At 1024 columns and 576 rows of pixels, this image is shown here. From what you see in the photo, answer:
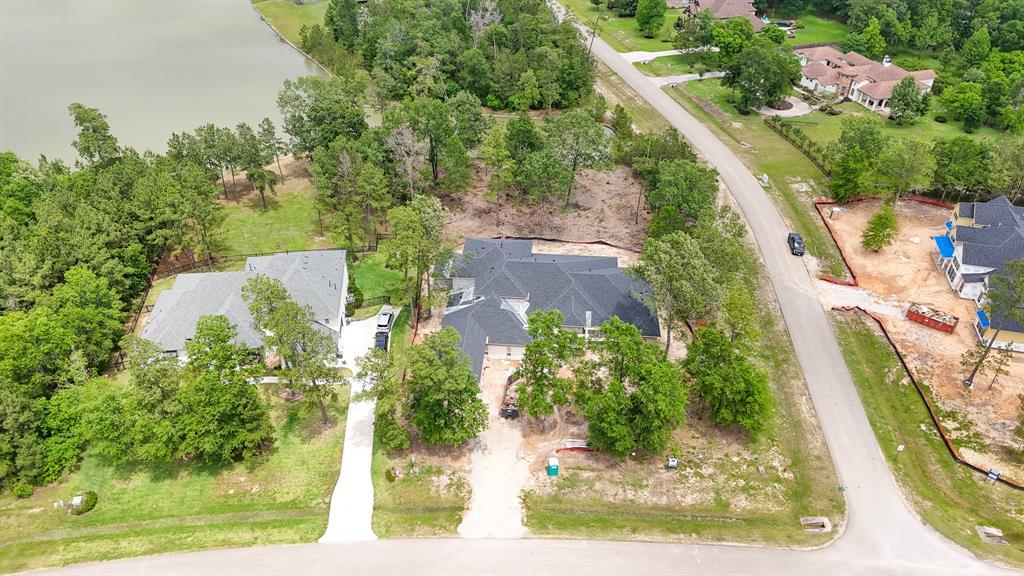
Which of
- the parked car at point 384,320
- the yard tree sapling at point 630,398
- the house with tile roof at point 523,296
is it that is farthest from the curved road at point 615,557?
the parked car at point 384,320

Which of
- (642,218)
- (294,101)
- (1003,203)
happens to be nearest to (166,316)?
(294,101)

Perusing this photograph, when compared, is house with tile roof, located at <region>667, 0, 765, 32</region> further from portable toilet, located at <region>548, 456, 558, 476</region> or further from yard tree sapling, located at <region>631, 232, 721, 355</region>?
portable toilet, located at <region>548, 456, 558, 476</region>

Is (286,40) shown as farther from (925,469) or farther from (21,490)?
(925,469)

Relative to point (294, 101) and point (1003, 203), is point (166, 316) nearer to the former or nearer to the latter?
point (294, 101)

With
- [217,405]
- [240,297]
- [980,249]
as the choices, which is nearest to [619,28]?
[980,249]

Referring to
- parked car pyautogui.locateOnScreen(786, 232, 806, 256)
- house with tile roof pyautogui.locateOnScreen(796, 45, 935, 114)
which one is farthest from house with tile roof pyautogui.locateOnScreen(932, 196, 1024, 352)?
house with tile roof pyautogui.locateOnScreen(796, 45, 935, 114)

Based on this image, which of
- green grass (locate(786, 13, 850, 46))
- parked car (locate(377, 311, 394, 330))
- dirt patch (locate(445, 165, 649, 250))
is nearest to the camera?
parked car (locate(377, 311, 394, 330))
